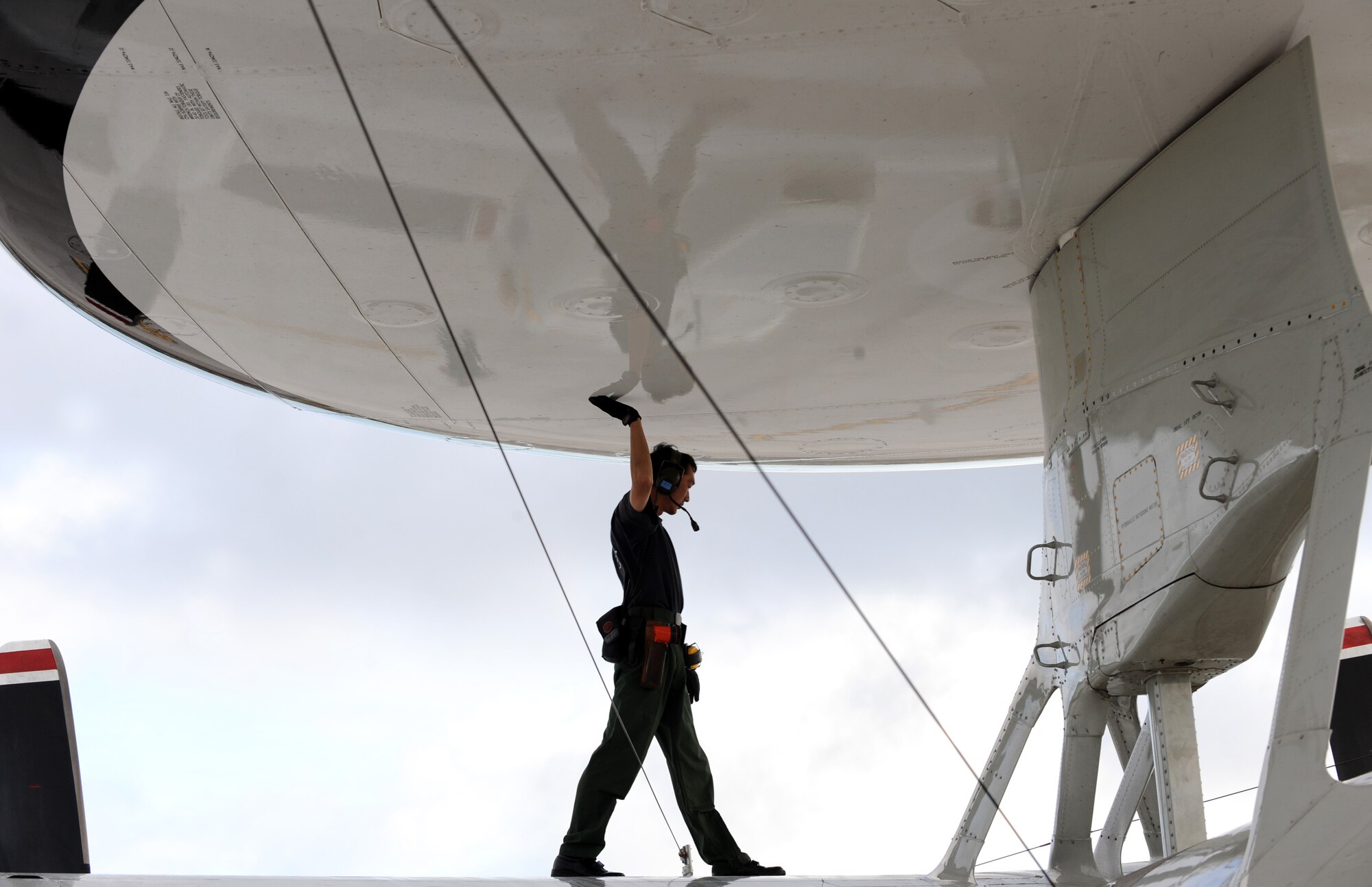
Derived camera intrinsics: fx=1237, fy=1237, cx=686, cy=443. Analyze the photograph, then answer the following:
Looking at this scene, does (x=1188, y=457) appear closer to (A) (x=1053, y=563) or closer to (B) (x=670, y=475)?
(A) (x=1053, y=563)

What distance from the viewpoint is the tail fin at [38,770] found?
14.3ft

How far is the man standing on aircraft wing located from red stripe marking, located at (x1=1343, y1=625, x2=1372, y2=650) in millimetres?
3249

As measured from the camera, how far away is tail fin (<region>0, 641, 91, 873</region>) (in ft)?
14.3

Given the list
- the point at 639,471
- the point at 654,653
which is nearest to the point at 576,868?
the point at 654,653

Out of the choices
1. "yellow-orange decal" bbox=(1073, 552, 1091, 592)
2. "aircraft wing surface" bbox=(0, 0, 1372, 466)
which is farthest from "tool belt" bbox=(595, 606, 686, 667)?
"yellow-orange decal" bbox=(1073, 552, 1091, 592)

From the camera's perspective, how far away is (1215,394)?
3615 mm

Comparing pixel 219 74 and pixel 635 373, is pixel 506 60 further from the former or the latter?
pixel 635 373

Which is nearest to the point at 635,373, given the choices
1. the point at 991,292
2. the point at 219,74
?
the point at 991,292

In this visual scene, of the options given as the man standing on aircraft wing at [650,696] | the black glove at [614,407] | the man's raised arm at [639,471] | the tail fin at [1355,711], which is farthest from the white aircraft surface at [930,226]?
the tail fin at [1355,711]

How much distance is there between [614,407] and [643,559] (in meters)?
1.51

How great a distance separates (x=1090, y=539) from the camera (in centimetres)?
427

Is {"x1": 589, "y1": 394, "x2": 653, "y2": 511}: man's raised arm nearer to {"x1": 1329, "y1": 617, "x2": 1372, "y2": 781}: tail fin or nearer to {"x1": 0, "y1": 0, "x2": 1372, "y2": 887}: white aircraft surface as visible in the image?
{"x1": 0, "y1": 0, "x2": 1372, "y2": 887}: white aircraft surface

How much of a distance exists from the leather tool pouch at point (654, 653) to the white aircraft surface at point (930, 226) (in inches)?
42.1

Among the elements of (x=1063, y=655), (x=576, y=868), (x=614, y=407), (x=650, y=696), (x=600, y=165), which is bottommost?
(x=576, y=868)
